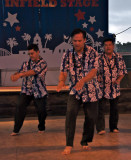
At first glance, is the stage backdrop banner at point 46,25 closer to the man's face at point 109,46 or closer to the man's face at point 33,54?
the man's face at point 33,54

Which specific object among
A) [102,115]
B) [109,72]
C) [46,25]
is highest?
[46,25]

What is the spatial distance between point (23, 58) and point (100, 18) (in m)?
2.11

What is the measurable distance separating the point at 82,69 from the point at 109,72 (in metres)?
Result: 1.37

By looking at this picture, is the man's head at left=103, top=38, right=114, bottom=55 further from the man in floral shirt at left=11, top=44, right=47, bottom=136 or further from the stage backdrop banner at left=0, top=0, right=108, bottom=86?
the stage backdrop banner at left=0, top=0, right=108, bottom=86

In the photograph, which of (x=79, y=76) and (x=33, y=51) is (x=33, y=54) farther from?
(x=79, y=76)

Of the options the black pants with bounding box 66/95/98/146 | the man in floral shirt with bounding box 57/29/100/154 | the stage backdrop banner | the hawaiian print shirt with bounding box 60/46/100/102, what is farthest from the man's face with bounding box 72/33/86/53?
the stage backdrop banner

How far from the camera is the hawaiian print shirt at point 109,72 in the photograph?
5.24m

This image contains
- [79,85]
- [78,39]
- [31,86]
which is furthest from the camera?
[31,86]

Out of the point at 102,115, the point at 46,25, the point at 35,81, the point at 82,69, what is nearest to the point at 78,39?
the point at 82,69

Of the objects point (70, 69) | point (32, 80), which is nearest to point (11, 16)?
point (32, 80)

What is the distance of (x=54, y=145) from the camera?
4.58 metres

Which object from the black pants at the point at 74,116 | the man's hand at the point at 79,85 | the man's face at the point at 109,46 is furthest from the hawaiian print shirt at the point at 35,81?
the man's hand at the point at 79,85

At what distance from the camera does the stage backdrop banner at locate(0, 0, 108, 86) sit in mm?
7824

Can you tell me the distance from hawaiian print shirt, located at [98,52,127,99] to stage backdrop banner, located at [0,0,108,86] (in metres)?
2.79
